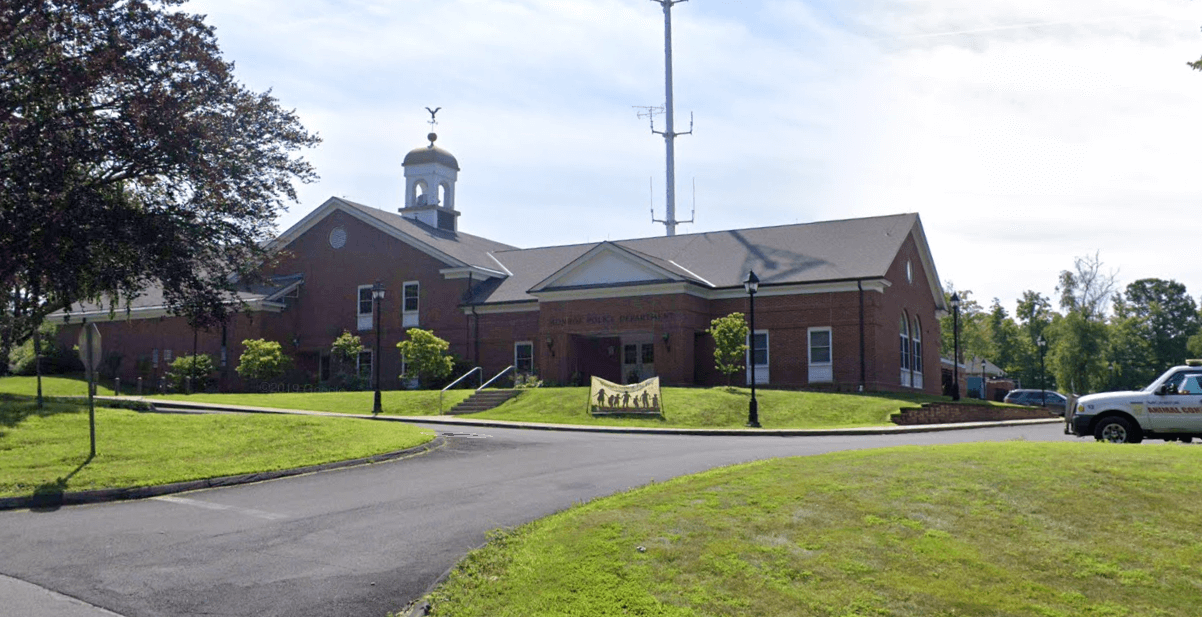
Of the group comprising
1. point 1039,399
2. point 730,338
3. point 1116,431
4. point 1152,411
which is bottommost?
point 1039,399

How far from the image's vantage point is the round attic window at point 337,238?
1976 inches

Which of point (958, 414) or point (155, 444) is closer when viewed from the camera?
point (155, 444)

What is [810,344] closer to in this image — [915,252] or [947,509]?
[915,252]

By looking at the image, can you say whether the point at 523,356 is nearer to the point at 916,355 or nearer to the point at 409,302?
the point at 409,302

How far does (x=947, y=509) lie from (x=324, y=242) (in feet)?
144

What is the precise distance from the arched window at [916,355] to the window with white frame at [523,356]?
52.6ft

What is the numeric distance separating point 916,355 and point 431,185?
25.6m

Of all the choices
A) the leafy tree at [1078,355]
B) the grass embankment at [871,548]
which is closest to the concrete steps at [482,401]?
the grass embankment at [871,548]

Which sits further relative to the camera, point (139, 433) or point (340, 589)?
point (139, 433)

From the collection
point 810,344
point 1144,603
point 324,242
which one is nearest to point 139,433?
point 1144,603

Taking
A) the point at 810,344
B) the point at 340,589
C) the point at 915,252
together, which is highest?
the point at 915,252

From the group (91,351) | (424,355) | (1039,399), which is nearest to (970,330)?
(1039,399)

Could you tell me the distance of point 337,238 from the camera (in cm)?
5034

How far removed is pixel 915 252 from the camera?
46.4m
